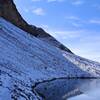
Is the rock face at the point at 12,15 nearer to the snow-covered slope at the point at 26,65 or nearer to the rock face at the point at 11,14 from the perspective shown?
the rock face at the point at 11,14

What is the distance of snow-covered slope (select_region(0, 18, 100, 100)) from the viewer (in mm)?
18794

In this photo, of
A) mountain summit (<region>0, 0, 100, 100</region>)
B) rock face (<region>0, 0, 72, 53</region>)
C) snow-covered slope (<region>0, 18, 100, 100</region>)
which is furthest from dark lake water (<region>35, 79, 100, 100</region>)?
rock face (<region>0, 0, 72, 53</region>)

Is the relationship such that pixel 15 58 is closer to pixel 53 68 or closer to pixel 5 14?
pixel 53 68

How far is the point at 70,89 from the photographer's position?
2636 centimetres

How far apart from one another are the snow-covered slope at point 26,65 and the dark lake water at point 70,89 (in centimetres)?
59

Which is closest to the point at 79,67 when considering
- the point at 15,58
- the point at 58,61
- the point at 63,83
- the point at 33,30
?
the point at 58,61

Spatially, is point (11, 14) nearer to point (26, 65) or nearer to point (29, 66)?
point (29, 66)

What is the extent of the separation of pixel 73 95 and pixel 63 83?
12.9 feet

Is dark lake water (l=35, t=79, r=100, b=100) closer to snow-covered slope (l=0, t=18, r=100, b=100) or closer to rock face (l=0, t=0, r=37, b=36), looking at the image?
snow-covered slope (l=0, t=18, r=100, b=100)

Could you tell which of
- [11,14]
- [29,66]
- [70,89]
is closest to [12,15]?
[11,14]

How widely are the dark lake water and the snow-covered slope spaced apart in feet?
1.92

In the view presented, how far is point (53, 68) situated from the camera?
30250 mm

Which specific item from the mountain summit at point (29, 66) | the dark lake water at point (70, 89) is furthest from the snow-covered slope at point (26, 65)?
the dark lake water at point (70, 89)

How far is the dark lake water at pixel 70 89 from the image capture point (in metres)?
22.6
